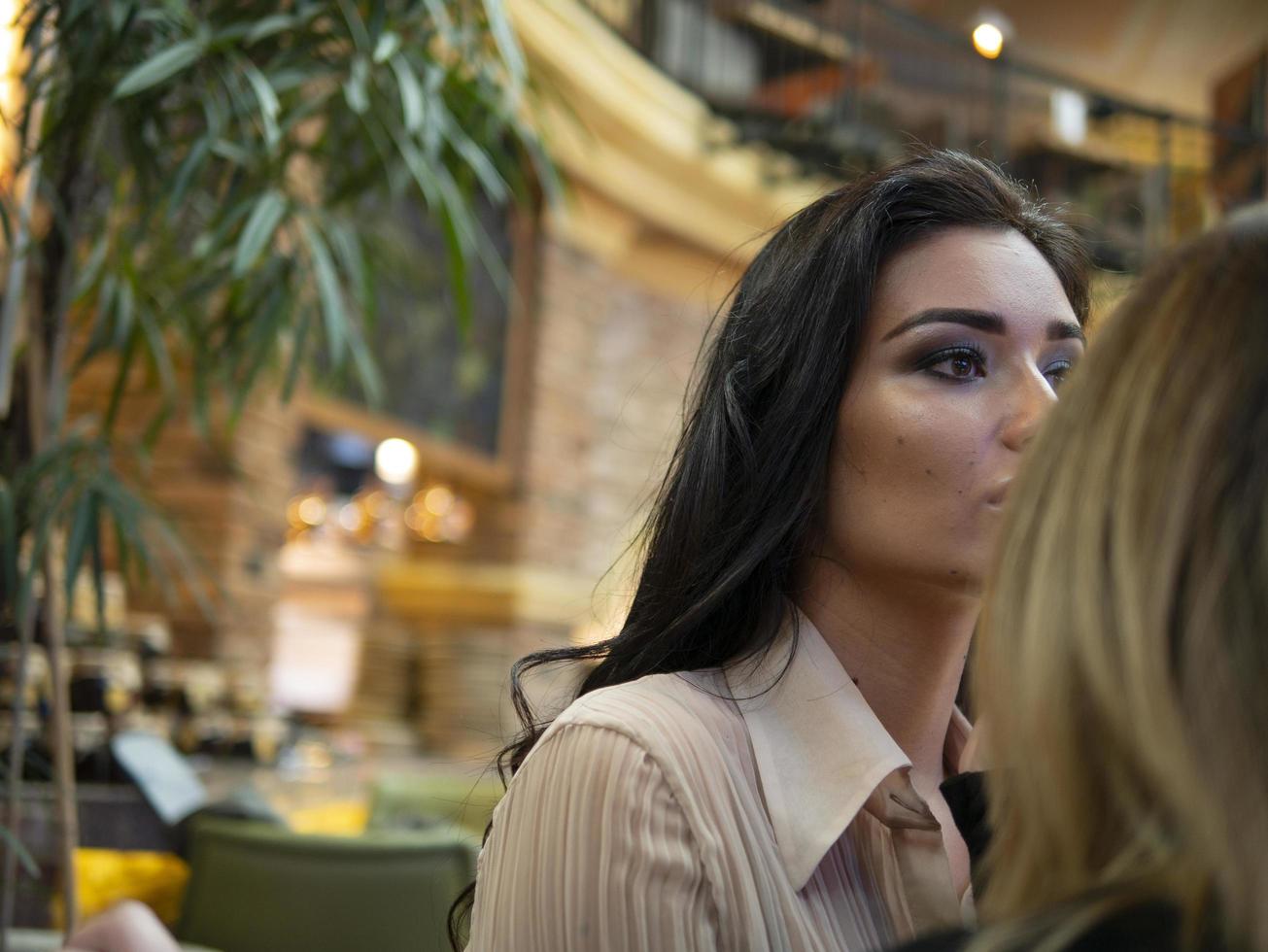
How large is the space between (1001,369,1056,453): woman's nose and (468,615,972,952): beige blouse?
9.4 inches

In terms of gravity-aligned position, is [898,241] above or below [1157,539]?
above

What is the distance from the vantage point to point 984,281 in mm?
1180

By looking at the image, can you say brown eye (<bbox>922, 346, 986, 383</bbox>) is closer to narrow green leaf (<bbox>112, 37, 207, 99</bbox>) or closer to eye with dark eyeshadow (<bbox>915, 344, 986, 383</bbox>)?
eye with dark eyeshadow (<bbox>915, 344, 986, 383</bbox>)

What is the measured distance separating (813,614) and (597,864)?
1.16 feet

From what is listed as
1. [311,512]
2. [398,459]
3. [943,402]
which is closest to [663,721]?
[943,402]

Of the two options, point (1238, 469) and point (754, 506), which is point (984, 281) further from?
point (1238, 469)

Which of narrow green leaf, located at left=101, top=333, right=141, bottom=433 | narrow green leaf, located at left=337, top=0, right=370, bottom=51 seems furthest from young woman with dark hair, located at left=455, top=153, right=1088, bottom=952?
narrow green leaf, located at left=101, top=333, right=141, bottom=433

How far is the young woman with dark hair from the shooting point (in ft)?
3.11

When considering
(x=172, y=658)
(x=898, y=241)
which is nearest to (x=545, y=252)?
(x=172, y=658)

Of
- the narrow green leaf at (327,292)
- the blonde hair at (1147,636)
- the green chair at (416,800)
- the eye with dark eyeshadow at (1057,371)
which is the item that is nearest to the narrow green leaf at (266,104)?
the narrow green leaf at (327,292)

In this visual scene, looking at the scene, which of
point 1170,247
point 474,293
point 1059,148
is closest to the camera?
point 1170,247

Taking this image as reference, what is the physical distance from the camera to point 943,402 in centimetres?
113

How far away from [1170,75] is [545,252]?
25.0 feet

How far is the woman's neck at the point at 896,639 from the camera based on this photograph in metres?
1.17
